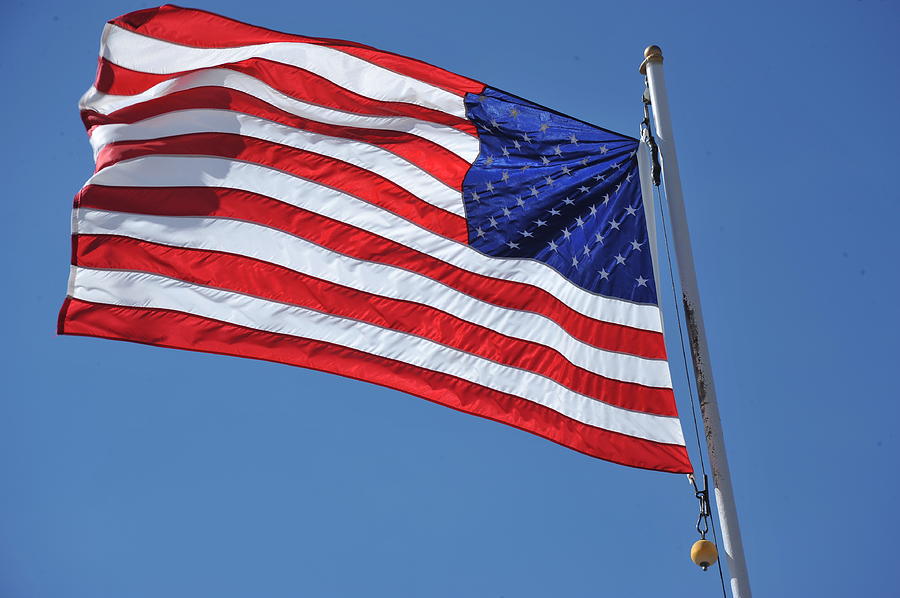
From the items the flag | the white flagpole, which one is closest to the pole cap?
the white flagpole

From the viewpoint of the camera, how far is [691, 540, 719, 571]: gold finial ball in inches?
346

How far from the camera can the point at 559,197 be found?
34.6 ft

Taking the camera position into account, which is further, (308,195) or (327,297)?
Answer: (308,195)

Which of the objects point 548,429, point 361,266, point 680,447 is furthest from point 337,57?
point 680,447

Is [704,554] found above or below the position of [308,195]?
below

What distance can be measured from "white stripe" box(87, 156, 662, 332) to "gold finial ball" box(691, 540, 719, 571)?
2.76m

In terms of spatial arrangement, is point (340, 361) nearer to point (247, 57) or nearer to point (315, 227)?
point (315, 227)

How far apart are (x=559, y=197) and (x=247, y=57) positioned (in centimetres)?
344

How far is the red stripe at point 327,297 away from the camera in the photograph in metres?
10.0

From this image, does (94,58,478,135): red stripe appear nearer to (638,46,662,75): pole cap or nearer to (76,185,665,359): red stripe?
(76,185,665,359): red stripe

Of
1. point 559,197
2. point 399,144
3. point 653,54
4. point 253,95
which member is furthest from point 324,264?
point 653,54

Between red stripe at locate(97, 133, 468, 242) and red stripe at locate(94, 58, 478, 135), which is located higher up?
red stripe at locate(94, 58, 478, 135)

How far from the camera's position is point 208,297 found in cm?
1071

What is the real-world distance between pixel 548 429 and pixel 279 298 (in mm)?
A: 2796
